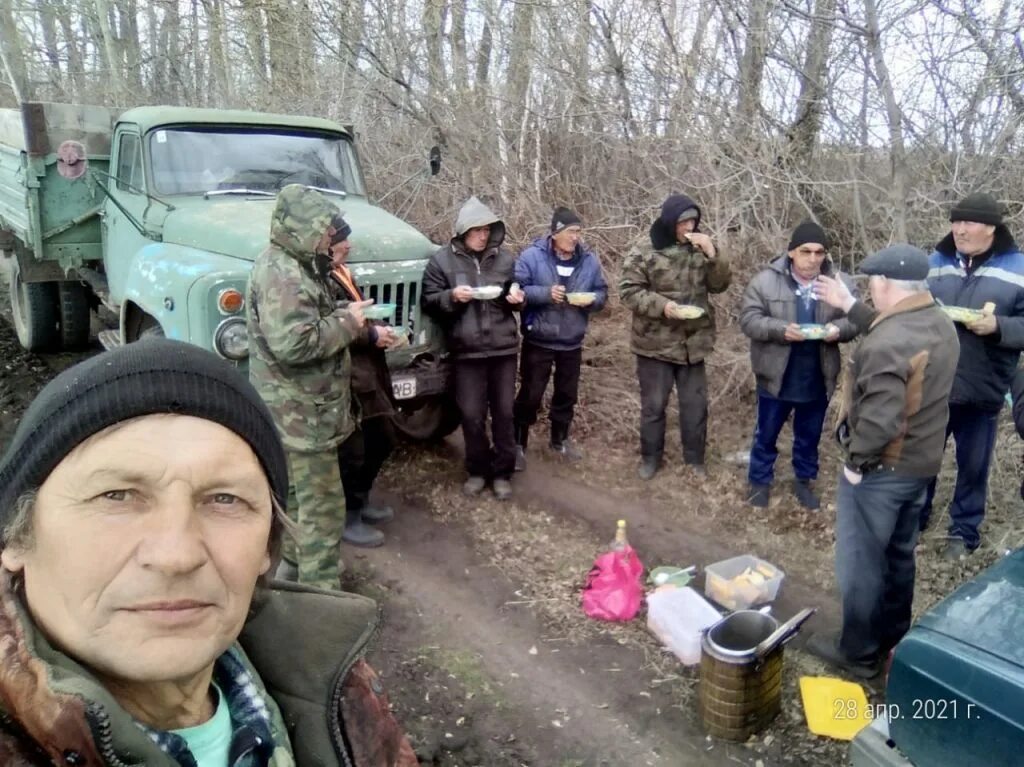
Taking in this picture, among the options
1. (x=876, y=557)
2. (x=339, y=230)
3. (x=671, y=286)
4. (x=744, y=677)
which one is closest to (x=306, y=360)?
(x=339, y=230)

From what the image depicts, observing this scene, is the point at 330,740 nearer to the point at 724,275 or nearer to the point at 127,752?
the point at 127,752

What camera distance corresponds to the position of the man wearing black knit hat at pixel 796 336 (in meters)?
4.74

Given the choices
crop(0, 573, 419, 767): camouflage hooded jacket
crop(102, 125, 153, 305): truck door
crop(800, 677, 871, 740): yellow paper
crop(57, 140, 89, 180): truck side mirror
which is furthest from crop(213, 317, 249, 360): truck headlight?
crop(800, 677, 871, 740): yellow paper

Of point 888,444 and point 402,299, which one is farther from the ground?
point 402,299

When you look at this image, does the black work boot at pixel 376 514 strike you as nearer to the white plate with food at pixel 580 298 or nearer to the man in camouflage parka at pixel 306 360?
the man in camouflage parka at pixel 306 360

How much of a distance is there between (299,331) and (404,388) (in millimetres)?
1641

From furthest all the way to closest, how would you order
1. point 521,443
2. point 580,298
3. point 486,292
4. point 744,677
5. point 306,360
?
point 521,443 → point 580,298 → point 486,292 → point 306,360 → point 744,677

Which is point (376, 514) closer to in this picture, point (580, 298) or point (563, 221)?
point (580, 298)

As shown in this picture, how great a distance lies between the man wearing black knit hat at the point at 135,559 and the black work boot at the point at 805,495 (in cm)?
447

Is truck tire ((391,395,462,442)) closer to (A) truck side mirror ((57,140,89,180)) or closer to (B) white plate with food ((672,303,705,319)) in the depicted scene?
(B) white plate with food ((672,303,705,319))

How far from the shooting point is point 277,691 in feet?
4.35

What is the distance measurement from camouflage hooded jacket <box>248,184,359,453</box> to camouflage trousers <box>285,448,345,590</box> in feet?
0.32

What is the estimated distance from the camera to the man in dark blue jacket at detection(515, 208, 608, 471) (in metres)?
5.30

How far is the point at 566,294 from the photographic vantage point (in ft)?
17.4
